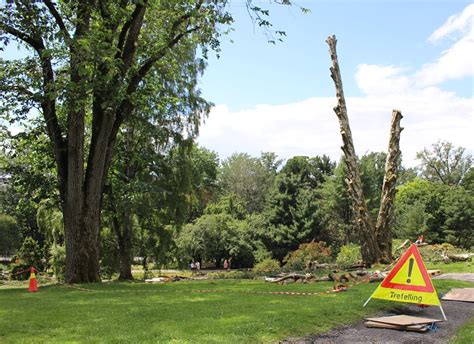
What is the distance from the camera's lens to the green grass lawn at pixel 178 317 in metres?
6.23

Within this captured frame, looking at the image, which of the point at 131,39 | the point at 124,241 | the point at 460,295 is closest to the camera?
the point at 460,295

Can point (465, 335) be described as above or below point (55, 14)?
below

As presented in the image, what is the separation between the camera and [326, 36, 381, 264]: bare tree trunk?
798 inches

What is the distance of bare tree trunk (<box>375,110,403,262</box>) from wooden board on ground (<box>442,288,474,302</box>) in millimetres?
9569

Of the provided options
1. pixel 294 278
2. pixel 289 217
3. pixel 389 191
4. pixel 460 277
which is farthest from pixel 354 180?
pixel 289 217

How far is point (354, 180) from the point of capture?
20812 millimetres

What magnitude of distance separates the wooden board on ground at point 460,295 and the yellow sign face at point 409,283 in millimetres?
2281

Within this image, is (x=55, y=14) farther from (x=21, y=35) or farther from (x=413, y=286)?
(x=413, y=286)

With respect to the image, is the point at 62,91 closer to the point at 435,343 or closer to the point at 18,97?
the point at 18,97

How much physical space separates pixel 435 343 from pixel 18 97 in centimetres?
1474

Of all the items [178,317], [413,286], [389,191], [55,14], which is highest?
[55,14]

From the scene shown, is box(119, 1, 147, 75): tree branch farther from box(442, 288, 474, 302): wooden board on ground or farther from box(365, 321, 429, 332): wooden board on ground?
box(442, 288, 474, 302): wooden board on ground

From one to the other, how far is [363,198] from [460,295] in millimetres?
10276

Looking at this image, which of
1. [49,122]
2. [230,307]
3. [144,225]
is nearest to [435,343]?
[230,307]
